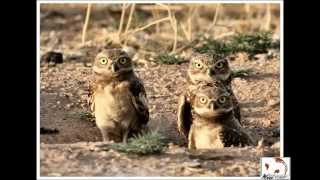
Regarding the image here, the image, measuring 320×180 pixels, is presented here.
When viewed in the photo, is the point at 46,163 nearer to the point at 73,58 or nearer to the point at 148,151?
the point at 148,151

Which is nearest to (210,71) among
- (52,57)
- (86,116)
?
(86,116)

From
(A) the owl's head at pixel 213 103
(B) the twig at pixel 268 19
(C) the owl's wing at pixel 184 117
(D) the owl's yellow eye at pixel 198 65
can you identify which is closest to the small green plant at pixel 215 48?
(B) the twig at pixel 268 19

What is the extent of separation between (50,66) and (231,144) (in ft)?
6.44

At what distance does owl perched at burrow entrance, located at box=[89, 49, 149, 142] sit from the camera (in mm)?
6445

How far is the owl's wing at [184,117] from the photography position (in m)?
6.60

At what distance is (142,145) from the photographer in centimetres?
650

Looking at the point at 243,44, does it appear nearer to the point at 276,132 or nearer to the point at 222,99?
the point at 276,132

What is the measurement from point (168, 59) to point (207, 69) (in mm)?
944

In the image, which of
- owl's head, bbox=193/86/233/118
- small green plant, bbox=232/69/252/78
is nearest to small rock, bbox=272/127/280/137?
owl's head, bbox=193/86/233/118

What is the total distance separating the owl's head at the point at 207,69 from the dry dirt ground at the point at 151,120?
421 mm

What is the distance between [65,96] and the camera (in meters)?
7.11

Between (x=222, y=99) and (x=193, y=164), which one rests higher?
(x=222, y=99)

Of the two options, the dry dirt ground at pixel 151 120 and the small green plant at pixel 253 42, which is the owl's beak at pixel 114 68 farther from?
the small green plant at pixel 253 42

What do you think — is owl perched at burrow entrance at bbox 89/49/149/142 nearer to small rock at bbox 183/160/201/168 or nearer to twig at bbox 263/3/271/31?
Result: small rock at bbox 183/160/201/168
